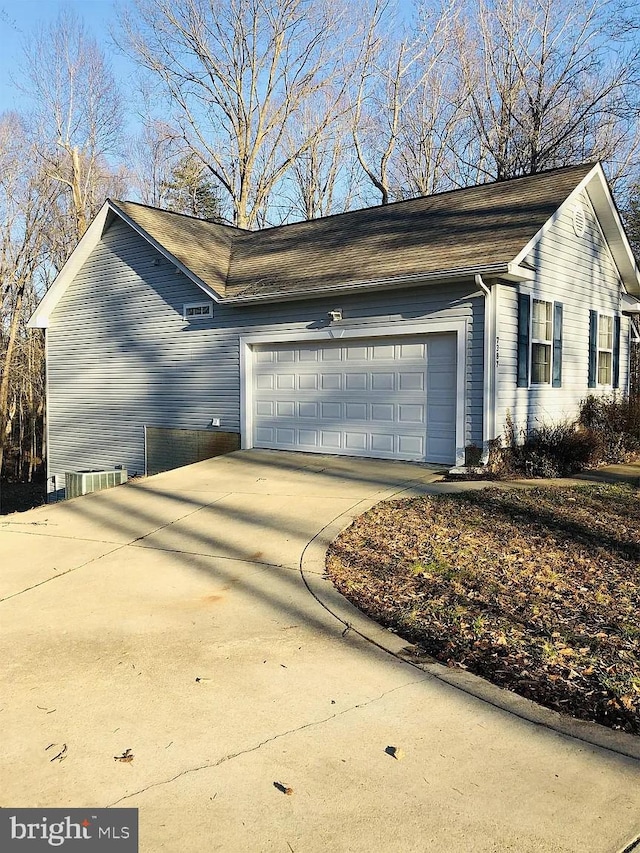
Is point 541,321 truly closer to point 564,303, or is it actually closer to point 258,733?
point 564,303

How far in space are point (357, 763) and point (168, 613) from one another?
2471mm

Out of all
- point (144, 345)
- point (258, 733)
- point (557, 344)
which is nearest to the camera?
point (258, 733)

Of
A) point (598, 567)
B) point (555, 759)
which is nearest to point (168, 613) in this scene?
point (555, 759)

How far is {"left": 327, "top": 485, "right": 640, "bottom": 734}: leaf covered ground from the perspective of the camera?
4062 millimetres

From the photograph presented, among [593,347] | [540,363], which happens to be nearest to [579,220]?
[593,347]

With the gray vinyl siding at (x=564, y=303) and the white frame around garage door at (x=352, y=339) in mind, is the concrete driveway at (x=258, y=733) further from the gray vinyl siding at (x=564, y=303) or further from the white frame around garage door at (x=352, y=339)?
the gray vinyl siding at (x=564, y=303)

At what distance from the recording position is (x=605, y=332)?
579 inches

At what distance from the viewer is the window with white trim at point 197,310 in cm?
1402

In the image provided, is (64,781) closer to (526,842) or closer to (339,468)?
(526,842)

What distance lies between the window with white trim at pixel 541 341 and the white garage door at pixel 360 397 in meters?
1.75

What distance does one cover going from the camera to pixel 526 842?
2604 millimetres

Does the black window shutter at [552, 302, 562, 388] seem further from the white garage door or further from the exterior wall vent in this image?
the exterior wall vent

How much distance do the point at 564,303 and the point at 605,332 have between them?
258cm
